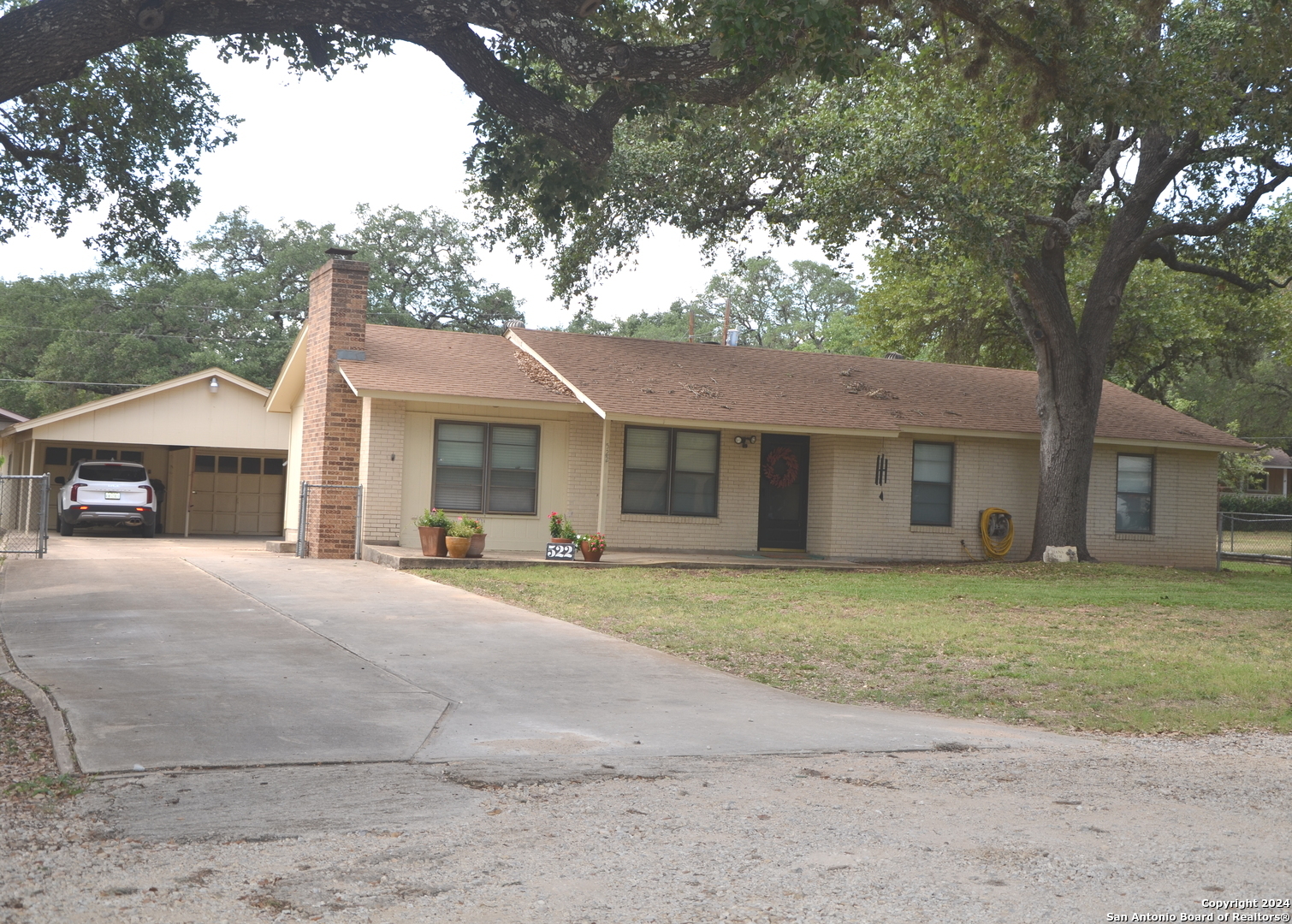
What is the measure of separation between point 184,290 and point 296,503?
22586 mm

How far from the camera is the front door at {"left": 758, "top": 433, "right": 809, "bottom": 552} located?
20891 mm

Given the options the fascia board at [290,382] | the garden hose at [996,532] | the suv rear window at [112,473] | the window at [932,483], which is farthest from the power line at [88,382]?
the garden hose at [996,532]

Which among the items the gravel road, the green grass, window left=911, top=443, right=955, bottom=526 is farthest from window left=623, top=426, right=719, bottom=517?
the gravel road

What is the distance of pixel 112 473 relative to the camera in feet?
80.2

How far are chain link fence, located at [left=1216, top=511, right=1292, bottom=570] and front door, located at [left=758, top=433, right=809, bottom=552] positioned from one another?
7925mm

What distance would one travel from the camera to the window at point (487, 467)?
63.1 feet

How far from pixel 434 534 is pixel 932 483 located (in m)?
9.53

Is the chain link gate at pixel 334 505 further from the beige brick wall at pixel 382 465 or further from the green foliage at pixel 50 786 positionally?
the green foliage at pixel 50 786

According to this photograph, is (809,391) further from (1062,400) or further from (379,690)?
(379,690)

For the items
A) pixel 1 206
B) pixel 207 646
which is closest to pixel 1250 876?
pixel 207 646

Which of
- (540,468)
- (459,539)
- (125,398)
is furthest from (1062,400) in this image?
(125,398)

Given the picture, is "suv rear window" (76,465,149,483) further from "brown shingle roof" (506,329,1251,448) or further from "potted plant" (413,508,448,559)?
"potted plant" (413,508,448,559)

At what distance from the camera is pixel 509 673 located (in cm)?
864

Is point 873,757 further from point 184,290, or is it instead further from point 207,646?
point 184,290
